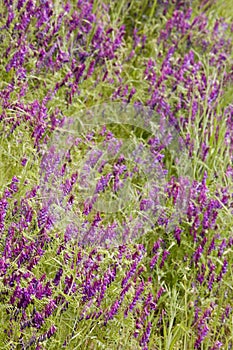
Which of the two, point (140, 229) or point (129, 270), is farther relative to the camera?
point (140, 229)

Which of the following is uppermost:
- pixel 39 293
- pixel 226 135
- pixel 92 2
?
pixel 92 2

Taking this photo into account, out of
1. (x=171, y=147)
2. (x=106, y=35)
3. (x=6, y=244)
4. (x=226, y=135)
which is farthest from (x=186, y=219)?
(x=106, y=35)

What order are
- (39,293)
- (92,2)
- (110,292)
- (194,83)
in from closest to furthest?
(39,293) < (110,292) < (194,83) < (92,2)

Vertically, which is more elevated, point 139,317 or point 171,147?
point 171,147

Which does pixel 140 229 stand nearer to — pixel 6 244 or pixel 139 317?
pixel 139 317

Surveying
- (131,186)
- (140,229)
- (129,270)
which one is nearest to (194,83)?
(131,186)

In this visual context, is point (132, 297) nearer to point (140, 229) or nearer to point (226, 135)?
point (140, 229)

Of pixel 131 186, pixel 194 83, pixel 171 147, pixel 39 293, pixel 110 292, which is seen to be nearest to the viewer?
pixel 39 293
